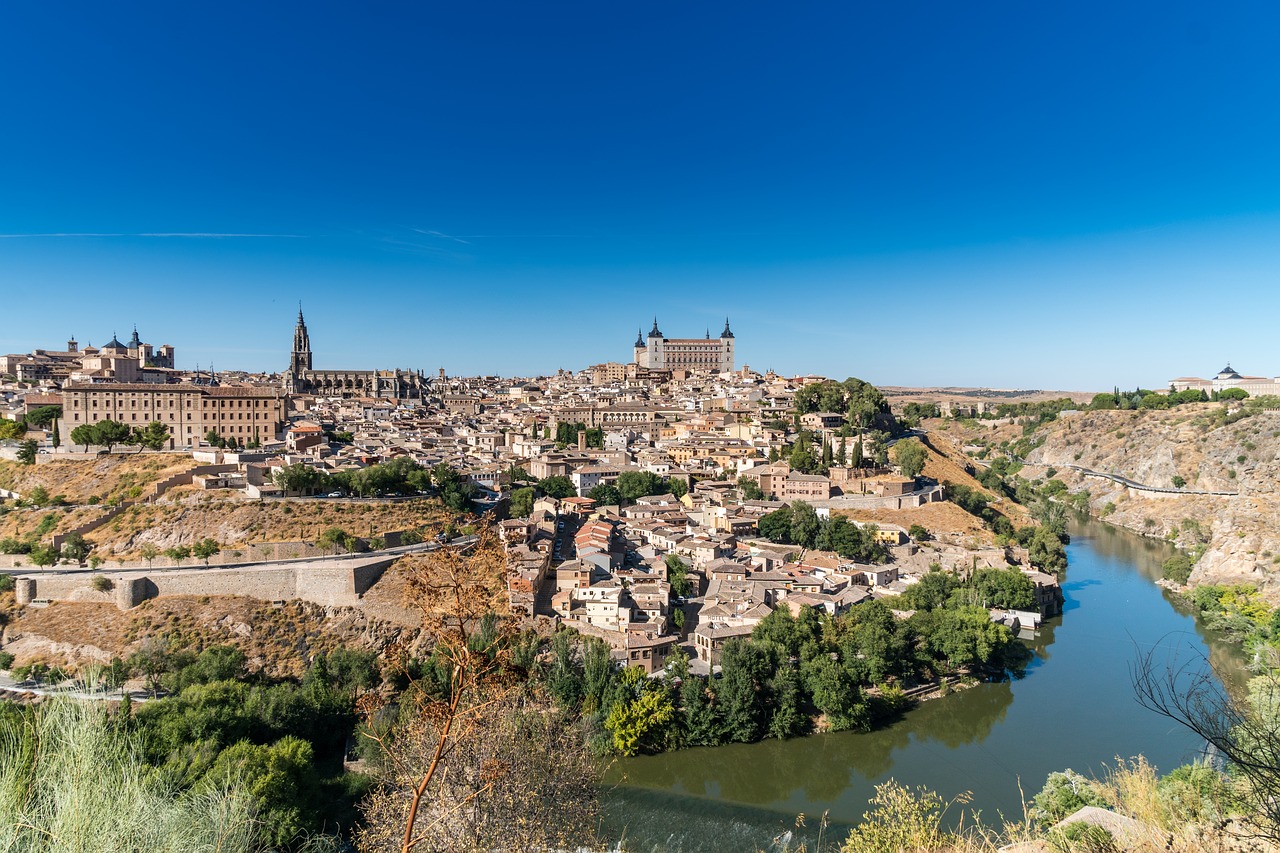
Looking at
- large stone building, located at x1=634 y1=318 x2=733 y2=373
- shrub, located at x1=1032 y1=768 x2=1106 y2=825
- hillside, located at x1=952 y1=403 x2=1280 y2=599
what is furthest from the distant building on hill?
shrub, located at x1=1032 y1=768 x2=1106 y2=825

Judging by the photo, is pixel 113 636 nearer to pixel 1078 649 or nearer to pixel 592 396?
pixel 1078 649

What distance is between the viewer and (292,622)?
47.0ft

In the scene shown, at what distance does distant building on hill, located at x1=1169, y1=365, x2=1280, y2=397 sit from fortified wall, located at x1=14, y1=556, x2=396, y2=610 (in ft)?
168

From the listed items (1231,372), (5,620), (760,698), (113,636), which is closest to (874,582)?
(760,698)

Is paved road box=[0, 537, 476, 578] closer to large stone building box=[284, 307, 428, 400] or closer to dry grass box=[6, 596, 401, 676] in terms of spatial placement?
dry grass box=[6, 596, 401, 676]

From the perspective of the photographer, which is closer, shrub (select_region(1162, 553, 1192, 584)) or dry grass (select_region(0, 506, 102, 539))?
dry grass (select_region(0, 506, 102, 539))

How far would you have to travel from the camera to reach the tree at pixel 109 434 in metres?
20.7

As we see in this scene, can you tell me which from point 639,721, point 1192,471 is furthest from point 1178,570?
point 639,721

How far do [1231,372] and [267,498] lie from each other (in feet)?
202

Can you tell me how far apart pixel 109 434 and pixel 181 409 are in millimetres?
3014

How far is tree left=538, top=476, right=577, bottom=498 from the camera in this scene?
72.8 feet

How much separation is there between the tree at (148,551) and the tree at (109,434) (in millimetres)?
6624

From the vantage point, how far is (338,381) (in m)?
42.8

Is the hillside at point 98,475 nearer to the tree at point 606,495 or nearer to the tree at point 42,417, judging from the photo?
the tree at point 42,417
